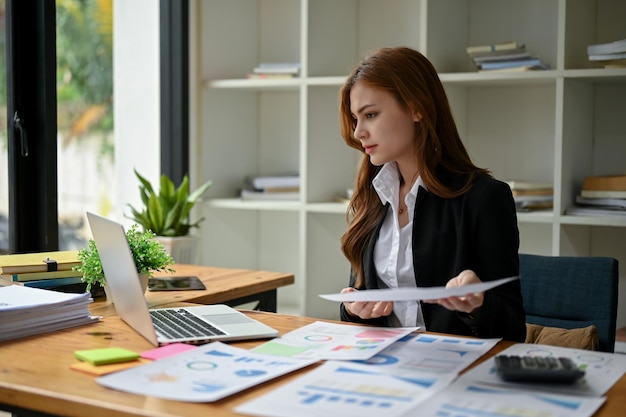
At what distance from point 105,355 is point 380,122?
3.12 feet

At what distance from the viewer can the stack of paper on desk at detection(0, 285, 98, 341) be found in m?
1.83

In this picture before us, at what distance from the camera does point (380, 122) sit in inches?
85.5

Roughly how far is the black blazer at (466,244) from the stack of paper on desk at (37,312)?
2.17ft

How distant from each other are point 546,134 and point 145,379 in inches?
92.6

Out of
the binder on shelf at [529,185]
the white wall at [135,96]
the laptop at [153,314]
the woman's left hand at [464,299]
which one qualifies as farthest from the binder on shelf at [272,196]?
the woman's left hand at [464,299]

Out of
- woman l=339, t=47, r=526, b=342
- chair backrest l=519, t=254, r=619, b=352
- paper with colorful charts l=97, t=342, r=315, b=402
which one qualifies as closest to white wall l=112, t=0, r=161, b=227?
woman l=339, t=47, r=526, b=342

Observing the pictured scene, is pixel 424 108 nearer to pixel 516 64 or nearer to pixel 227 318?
pixel 227 318

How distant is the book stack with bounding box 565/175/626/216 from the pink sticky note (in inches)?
71.5

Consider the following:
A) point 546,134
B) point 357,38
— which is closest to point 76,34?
point 357,38

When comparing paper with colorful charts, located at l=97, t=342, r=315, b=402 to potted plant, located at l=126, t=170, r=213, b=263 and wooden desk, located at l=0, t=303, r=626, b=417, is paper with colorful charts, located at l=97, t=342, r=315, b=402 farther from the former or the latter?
potted plant, located at l=126, t=170, r=213, b=263

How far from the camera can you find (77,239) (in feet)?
16.3

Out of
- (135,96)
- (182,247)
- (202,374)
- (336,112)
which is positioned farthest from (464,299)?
(135,96)

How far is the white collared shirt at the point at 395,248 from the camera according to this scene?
7.11 feet

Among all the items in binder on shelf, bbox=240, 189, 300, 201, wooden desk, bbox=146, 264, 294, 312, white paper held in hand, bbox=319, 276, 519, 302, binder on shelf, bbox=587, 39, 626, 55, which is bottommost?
wooden desk, bbox=146, 264, 294, 312
